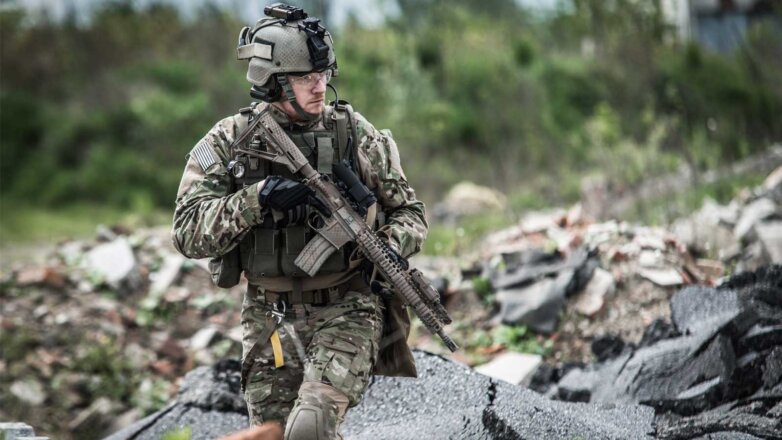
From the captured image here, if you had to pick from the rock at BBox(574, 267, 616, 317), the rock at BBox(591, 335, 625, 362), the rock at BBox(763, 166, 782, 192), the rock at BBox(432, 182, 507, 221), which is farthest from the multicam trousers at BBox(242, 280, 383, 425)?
the rock at BBox(432, 182, 507, 221)

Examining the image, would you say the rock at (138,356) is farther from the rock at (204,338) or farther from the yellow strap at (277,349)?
the yellow strap at (277,349)

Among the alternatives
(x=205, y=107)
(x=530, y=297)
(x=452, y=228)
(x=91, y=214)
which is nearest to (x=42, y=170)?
(x=91, y=214)

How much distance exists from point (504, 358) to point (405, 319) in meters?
2.50

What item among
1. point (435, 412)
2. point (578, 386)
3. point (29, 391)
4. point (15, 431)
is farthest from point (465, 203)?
point (15, 431)

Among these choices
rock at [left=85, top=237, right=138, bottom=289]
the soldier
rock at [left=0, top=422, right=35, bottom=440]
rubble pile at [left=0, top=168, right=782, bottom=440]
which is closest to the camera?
the soldier

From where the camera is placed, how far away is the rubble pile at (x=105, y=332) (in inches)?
304

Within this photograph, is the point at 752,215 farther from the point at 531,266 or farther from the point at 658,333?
the point at 658,333

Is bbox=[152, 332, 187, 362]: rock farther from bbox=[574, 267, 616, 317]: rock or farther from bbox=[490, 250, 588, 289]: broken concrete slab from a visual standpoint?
bbox=[574, 267, 616, 317]: rock

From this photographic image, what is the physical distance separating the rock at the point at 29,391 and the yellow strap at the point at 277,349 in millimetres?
4320

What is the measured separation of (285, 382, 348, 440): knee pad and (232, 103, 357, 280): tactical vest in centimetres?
51

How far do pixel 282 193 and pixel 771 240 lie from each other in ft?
16.0

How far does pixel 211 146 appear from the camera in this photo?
412 centimetres

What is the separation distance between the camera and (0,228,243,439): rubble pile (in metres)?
7.73

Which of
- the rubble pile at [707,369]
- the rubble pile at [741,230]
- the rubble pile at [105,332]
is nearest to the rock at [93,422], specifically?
the rubble pile at [105,332]
